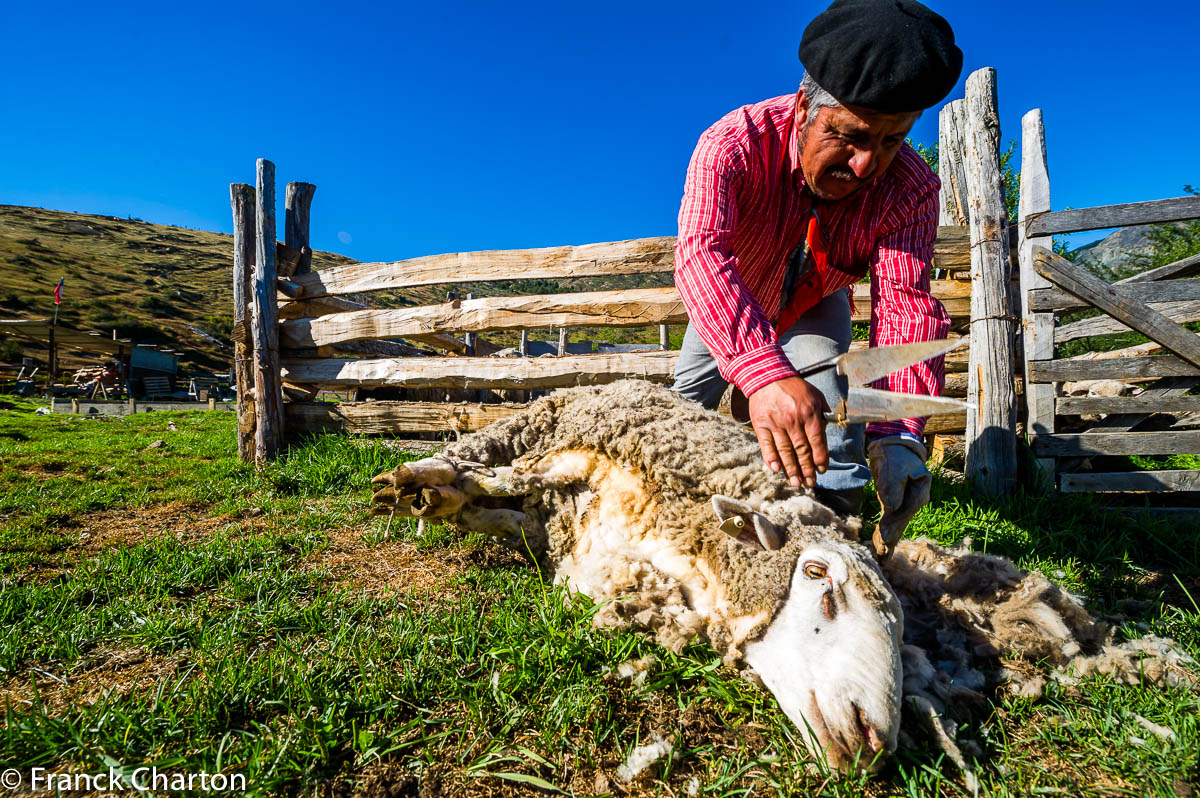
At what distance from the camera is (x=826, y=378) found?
2576mm

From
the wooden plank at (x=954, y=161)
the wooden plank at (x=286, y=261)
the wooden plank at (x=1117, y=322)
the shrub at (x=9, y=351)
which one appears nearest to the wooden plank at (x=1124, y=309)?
the wooden plank at (x=1117, y=322)

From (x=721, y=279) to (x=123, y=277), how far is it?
77.1m

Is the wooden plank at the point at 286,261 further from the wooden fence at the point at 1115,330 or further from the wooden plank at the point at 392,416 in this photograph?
the wooden fence at the point at 1115,330

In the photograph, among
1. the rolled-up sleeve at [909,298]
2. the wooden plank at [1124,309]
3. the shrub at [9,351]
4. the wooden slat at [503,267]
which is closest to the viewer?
the rolled-up sleeve at [909,298]

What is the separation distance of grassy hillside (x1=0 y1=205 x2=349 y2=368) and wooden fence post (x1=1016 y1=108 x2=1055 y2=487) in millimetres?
35719

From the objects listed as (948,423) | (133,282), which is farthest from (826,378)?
(133,282)

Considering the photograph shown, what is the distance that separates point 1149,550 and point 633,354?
339 centimetres

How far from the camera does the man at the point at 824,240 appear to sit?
170 centimetres

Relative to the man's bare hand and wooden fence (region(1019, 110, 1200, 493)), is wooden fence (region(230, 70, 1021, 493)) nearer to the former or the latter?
wooden fence (region(1019, 110, 1200, 493))

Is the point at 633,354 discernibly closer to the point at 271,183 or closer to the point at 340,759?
the point at 340,759

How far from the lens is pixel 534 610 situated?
2.19 metres

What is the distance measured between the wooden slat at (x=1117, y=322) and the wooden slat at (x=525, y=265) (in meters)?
1.25

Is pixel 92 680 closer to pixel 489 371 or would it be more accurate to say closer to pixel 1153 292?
pixel 489 371

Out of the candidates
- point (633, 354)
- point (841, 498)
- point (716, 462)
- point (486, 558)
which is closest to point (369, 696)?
point (486, 558)
